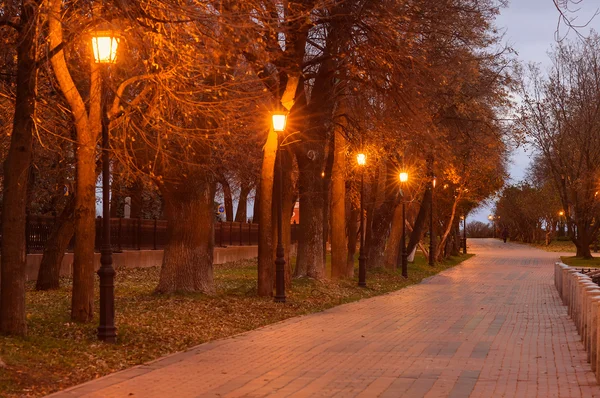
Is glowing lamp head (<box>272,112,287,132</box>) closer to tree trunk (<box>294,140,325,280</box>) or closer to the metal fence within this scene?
the metal fence

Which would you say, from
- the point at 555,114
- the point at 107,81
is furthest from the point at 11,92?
the point at 555,114

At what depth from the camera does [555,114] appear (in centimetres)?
5950

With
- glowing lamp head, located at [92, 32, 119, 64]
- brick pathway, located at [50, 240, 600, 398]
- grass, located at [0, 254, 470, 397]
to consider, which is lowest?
brick pathway, located at [50, 240, 600, 398]

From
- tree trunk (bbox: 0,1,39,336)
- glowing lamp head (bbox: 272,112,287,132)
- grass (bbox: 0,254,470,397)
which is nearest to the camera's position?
grass (bbox: 0,254,470,397)

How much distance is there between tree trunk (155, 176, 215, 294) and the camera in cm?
2086

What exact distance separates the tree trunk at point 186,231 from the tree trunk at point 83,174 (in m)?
6.06

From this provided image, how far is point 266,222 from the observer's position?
72.8ft

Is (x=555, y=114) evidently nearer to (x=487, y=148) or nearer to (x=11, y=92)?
(x=487, y=148)

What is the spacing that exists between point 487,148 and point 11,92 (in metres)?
22.8

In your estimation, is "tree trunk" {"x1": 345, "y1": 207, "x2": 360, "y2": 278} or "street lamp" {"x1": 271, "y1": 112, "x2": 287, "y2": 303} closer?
"street lamp" {"x1": 271, "y1": 112, "x2": 287, "y2": 303}

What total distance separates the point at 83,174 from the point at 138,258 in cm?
2167

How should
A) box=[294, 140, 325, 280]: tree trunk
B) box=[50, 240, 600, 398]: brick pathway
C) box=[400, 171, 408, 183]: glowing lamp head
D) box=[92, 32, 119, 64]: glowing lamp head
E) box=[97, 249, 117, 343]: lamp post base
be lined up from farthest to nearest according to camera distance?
1. box=[400, 171, 408, 183]: glowing lamp head
2. box=[294, 140, 325, 280]: tree trunk
3. box=[97, 249, 117, 343]: lamp post base
4. box=[92, 32, 119, 64]: glowing lamp head
5. box=[50, 240, 600, 398]: brick pathway

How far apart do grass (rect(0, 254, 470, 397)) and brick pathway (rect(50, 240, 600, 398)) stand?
0.43 meters

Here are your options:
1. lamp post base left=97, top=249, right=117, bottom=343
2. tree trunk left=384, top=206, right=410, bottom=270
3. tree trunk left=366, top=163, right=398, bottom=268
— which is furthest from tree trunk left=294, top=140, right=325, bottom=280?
lamp post base left=97, top=249, right=117, bottom=343
